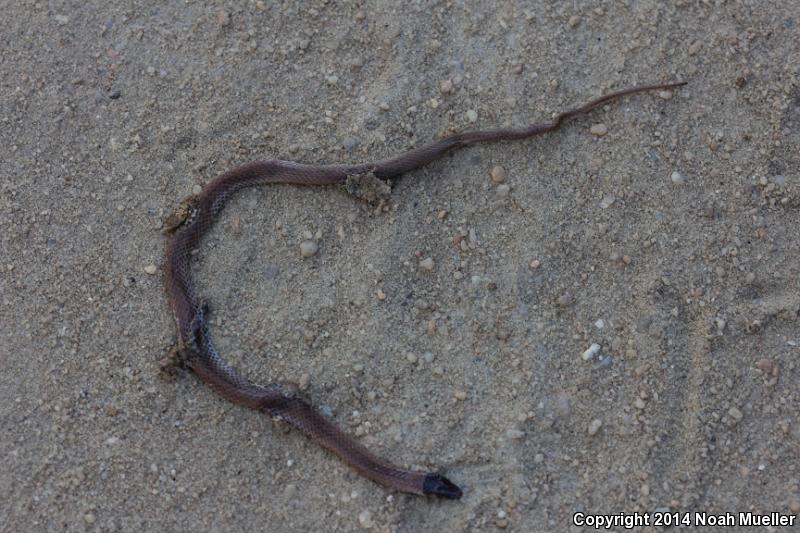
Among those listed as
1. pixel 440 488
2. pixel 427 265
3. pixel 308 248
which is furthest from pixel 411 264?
pixel 440 488

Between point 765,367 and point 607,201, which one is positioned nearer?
point 765,367

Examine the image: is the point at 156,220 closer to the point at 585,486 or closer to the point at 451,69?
the point at 451,69

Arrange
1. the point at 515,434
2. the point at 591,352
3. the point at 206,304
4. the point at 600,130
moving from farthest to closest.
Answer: the point at 600,130
the point at 206,304
the point at 591,352
the point at 515,434

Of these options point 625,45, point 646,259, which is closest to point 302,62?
point 625,45

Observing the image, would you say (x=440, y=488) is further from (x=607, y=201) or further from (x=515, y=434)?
(x=607, y=201)

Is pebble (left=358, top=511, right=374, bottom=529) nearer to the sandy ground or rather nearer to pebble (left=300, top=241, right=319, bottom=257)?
the sandy ground

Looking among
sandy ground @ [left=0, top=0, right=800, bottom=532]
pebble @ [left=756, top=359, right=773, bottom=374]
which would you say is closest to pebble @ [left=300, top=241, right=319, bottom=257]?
sandy ground @ [left=0, top=0, right=800, bottom=532]

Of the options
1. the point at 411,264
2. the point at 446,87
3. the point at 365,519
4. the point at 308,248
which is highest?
the point at 446,87

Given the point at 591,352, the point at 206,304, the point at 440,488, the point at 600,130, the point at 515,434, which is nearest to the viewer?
the point at 440,488
